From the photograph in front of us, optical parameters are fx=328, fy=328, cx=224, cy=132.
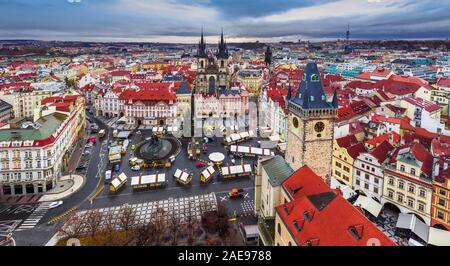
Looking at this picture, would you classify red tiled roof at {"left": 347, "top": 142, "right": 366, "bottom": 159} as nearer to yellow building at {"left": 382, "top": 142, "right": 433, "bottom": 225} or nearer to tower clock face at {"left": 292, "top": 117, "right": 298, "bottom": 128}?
yellow building at {"left": 382, "top": 142, "right": 433, "bottom": 225}

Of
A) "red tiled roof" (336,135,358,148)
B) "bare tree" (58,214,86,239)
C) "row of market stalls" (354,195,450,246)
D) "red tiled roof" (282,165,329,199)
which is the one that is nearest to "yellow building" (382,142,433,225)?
"row of market stalls" (354,195,450,246)

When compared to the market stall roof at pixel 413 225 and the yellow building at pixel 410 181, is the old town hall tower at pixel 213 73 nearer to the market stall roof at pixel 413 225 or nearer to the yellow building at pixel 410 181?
the yellow building at pixel 410 181

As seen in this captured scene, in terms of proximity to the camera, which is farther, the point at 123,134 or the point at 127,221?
the point at 123,134

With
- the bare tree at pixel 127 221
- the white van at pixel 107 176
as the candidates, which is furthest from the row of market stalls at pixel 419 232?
the white van at pixel 107 176

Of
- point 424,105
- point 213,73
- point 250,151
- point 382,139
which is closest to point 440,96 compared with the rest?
point 424,105

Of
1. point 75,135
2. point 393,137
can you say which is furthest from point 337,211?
point 75,135

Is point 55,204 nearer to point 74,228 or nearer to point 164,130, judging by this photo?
point 74,228
